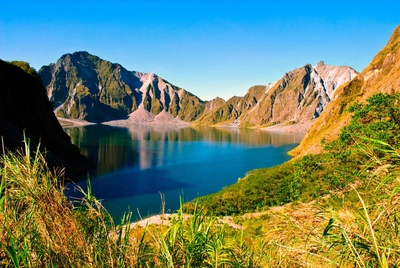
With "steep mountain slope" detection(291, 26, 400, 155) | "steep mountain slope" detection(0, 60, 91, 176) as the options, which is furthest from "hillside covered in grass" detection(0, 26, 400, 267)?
"steep mountain slope" detection(291, 26, 400, 155)

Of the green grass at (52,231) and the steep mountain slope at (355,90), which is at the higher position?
the steep mountain slope at (355,90)

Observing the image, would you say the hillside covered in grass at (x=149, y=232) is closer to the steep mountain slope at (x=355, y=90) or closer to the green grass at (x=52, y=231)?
the green grass at (x=52, y=231)

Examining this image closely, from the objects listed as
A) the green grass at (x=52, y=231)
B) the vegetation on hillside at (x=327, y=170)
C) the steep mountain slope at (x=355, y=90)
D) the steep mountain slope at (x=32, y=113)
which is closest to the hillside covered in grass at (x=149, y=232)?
the green grass at (x=52, y=231)

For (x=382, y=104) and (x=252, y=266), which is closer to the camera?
(x=252, y=266)

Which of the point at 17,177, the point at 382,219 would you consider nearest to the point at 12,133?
the point at 17,177

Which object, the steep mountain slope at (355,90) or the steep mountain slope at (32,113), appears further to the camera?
the steep mountain slope at (355,90)

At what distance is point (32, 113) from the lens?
189 ft

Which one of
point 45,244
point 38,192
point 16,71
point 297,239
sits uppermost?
point 16,71

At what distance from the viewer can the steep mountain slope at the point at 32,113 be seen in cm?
4934

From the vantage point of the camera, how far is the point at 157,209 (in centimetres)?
3381

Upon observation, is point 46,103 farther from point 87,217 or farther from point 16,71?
point 87,217

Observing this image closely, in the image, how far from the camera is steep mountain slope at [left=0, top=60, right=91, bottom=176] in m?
49.3

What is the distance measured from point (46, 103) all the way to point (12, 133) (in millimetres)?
28501

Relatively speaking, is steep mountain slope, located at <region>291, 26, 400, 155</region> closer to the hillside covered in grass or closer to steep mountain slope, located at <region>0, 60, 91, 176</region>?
steep mountain slope, located at <region>0, 60, 91, 176</region>
